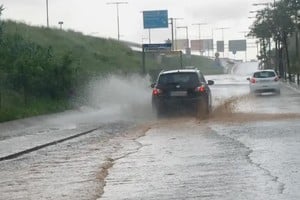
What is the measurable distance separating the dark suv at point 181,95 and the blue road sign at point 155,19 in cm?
4443

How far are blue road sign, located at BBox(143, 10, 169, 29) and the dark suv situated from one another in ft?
146

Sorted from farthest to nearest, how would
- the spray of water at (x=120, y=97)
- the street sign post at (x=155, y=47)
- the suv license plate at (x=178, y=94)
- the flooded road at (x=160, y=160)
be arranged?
the street sign post at (x=155, y=47) < the spray of water at (x=120, y=97) < the suv license plate at (x=178, y=94) < the flooded road at (x=160, y=160)

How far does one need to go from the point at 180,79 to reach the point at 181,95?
0.58 m

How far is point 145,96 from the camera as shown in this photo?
1721 inches

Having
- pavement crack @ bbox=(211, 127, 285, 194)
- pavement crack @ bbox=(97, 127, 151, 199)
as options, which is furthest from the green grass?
pavement crack @ bbox=(211, 127, 285, 194)

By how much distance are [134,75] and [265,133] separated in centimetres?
3858

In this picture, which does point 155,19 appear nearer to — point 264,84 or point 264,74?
point 264,74

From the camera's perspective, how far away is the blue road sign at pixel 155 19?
73.6 m

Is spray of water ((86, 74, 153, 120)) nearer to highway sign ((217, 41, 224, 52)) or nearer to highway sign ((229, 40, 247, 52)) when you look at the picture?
highway sign ((229, 40, 247, 52))

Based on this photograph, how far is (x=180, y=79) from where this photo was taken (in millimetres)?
29328

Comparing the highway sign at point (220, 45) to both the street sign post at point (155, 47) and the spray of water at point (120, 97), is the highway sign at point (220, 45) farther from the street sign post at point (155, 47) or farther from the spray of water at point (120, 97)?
the spray of water at point (120, 97)

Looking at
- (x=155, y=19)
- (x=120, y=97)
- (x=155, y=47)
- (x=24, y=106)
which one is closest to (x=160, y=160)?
(x=24, y=106)

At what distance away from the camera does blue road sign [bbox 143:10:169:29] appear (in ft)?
242

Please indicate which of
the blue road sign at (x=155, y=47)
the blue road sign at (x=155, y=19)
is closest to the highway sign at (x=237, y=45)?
the blue road sign at (x=155, y=19)
